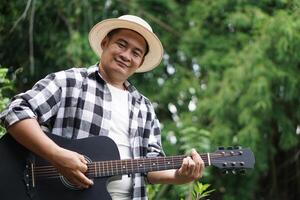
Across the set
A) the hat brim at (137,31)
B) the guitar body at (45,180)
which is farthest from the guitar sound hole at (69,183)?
the hat brim at (137,31)

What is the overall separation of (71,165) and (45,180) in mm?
→ 200

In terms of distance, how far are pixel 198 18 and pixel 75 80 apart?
3.65m

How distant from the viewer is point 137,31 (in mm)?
2498

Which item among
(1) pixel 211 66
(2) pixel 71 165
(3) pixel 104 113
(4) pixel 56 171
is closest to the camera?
(2) pixel 71 165

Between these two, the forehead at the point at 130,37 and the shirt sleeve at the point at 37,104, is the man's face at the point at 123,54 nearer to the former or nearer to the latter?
the forehead at the point at 130,37

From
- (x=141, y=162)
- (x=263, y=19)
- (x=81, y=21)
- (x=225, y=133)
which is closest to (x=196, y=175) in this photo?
(x=141, y=162)

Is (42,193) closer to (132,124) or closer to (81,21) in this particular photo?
(132,124)

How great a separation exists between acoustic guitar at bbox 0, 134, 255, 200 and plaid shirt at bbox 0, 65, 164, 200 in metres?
0.08

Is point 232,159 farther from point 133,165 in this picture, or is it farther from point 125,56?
point 125,56

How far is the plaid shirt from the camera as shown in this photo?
2199 mm

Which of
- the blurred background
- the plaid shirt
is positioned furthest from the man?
the blurred background

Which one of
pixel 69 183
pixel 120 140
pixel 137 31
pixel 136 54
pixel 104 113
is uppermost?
pixel 137 31

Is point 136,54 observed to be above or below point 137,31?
below

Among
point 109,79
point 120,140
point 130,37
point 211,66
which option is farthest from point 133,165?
point 211,66
